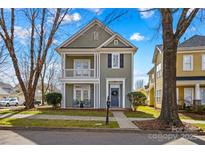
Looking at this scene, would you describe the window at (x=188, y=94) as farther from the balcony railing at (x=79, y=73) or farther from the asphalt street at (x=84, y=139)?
the asphalt street at (x=84, y=139)

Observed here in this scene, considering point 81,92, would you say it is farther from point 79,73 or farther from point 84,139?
point 84,139

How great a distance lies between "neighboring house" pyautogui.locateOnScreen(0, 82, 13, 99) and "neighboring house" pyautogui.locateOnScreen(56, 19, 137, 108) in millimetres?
30625

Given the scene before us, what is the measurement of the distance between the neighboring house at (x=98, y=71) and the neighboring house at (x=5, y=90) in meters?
30.6

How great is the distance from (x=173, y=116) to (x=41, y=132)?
5438mm

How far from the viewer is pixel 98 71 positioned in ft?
73.0

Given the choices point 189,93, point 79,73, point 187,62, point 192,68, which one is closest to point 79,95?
point 79,73

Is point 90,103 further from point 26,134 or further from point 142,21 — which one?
point 26,134

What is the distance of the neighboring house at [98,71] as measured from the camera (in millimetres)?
22219

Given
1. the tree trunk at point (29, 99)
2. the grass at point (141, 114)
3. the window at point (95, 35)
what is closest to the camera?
the grass at point (141, 114)

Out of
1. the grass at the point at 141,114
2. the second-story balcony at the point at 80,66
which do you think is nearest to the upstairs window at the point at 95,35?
the second-story balcony at the point at 80,66

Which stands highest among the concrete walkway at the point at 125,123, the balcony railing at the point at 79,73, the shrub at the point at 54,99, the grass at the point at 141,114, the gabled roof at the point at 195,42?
the gabled roof at the point at 195,42

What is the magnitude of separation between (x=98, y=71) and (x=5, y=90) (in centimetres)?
3554
